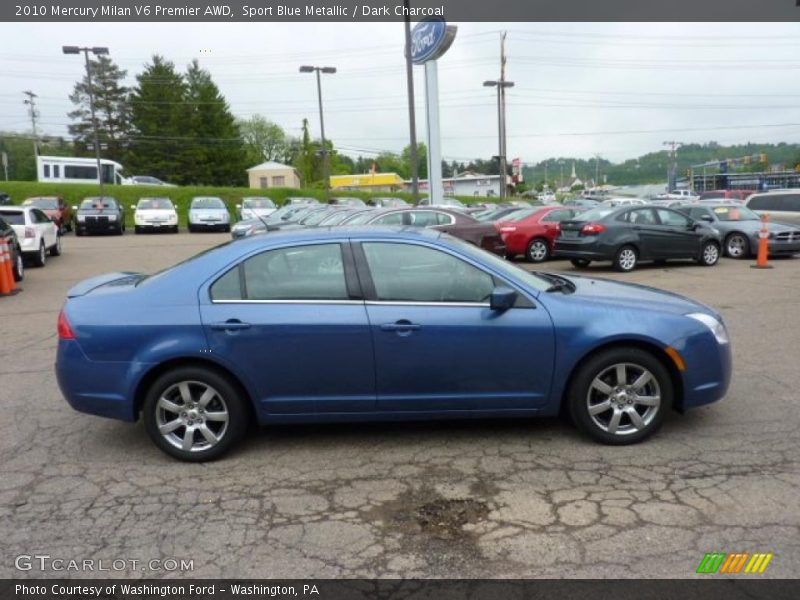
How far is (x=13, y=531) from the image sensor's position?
3463mm

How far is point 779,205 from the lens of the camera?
715 inches

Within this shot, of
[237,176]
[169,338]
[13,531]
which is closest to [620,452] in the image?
[169,338]

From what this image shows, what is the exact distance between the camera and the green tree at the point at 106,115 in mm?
70000

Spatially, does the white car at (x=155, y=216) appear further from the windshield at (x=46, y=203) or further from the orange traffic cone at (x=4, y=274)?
the orange traffic cone at (x=4, y=274)

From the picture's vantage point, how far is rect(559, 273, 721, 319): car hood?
175 inches

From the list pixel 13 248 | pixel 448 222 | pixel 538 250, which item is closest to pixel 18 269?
pixel 13 248

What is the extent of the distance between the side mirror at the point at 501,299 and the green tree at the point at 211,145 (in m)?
66.8

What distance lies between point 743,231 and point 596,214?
4703 millimetres

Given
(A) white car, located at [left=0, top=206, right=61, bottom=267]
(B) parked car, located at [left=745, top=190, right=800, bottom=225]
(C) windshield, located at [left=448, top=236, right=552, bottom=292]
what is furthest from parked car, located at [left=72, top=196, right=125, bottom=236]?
(C) windshield, located at [left=448, top=236, right=552, bottom=292]

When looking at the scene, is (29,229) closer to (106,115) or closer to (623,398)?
(623,398)

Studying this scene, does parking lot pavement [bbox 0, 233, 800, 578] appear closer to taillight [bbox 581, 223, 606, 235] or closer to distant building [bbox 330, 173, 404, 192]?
taillight [bbox 581, 223, 606, 235]

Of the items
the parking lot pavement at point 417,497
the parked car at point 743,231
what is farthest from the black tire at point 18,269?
the parked car at point 743,231
